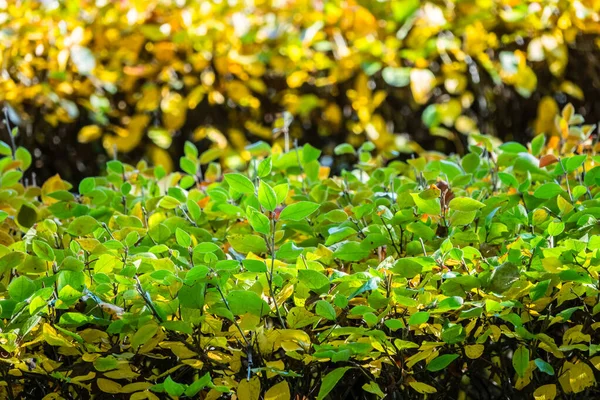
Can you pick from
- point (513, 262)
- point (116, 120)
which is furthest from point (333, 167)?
point (513, 262)

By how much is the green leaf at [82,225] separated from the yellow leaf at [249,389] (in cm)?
60

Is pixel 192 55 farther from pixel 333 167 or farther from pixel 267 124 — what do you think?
pixel 333 167

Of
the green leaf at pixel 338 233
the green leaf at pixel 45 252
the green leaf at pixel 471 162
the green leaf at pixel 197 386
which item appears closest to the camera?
the green leaf at pixel 197 386

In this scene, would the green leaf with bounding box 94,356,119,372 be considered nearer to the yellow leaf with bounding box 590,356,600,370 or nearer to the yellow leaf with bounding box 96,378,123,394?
the yellow leaf with bounding box 96,378,123,394

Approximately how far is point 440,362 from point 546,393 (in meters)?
0.24

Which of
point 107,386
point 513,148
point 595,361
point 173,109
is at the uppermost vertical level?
point 107,386

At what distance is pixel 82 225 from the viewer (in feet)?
6.34

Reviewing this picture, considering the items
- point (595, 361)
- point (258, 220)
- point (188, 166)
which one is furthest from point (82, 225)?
point (595, 361)

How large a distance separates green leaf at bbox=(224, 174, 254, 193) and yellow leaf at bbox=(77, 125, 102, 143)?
327cm

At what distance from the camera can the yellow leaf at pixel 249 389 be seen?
1.57 meters

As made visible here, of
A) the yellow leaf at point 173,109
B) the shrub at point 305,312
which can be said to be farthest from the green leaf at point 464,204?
the yellow leaf at point 173,109

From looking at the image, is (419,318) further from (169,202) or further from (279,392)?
(169,202)

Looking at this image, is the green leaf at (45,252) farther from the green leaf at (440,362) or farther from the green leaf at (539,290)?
the green leaf at (539,290)

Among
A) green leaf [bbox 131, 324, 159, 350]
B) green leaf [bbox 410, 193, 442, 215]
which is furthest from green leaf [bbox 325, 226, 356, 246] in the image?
green leaf [bbox 131, 324, 159, 350]
